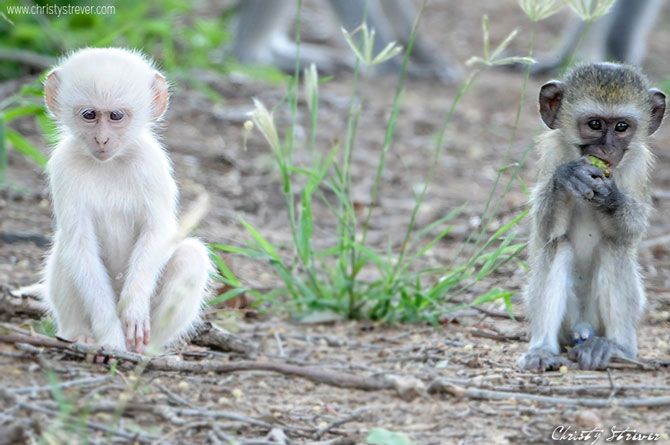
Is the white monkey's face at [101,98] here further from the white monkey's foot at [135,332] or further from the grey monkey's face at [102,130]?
the white monkey's foot at [135,332]

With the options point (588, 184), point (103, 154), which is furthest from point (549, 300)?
point (103, 154)

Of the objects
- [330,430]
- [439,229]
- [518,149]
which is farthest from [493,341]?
[518,149]

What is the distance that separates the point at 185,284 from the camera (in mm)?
4516

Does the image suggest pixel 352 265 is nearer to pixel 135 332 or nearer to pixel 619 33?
pixel 135 332

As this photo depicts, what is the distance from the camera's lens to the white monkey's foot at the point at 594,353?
4.73 meters

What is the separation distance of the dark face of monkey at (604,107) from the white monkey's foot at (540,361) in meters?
0.81

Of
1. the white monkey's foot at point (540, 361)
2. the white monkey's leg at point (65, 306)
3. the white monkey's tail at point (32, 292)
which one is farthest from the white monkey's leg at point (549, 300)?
the white monkey's tail at point (32, 292)

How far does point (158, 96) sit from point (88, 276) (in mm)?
786

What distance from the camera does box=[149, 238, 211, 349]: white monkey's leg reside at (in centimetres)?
458

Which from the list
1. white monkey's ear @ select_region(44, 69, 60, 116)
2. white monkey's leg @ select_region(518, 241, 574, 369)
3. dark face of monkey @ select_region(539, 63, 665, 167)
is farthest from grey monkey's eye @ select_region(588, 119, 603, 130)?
white monkey's ear @ select_region(44, 69, 60, 116)

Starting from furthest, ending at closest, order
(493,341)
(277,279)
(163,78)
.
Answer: (277,279)
(493,341)
(163,78)

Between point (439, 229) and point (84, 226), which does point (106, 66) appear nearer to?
point (84, 226)

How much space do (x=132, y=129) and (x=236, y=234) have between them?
9.31 feet

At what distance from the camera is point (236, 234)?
7340 mm
